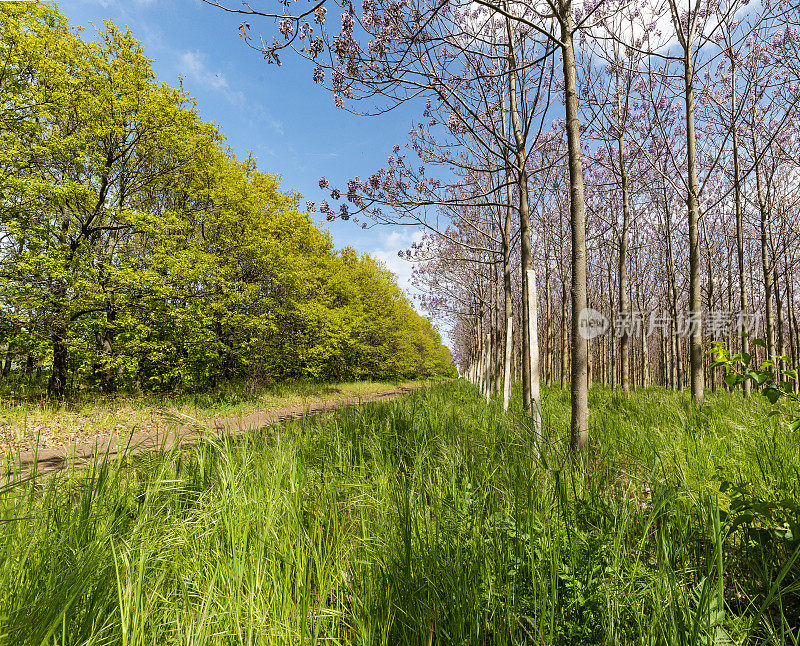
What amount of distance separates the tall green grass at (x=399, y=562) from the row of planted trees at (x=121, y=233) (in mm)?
9337

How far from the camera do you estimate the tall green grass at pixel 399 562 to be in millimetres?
1099

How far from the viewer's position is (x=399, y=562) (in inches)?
58.2

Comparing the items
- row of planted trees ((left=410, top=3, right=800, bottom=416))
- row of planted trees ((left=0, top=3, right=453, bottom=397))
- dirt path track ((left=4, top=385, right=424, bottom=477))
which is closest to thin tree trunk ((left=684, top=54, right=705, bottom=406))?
row of planted trees ((left=410, top=3, right=800, bottom=416))

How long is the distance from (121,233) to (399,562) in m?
13.8

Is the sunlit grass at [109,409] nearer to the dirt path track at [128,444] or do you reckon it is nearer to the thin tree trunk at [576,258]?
the dirt path track at [128,444]

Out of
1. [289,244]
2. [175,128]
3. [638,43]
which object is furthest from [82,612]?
[289,244]

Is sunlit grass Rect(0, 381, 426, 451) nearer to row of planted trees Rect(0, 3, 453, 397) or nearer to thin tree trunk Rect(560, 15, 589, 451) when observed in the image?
row of planted trees Rect(0, 3, 453, 397)

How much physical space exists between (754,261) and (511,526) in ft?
72.9

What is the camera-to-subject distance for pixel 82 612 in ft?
3.72

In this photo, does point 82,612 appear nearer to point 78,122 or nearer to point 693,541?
point 693,541

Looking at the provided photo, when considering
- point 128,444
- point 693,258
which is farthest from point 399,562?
point 693,258

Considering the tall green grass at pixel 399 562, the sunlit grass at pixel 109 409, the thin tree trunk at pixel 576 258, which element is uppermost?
the thin tree trunk at pixel 576 258

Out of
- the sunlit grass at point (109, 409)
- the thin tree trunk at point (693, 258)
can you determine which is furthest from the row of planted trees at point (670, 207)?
the sunlit grass at point (109, 409)

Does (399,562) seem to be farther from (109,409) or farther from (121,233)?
(121,233)
